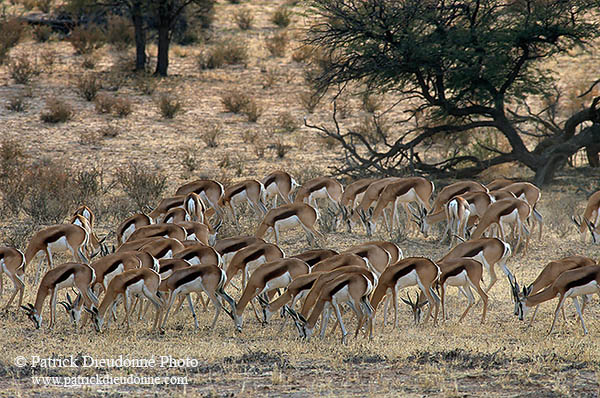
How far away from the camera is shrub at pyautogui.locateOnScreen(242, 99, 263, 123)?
21.8 m

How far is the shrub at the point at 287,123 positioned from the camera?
21453mm

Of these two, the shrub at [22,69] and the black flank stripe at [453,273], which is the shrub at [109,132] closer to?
the shrub at [22,69]

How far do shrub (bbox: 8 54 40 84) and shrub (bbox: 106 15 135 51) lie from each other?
11.5 ft

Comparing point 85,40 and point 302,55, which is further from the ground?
point 85,40

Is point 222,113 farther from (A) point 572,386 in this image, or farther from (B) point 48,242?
(A) point 572,386

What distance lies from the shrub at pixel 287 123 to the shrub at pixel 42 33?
32.1 ft

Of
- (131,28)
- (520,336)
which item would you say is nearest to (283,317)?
(520,336)

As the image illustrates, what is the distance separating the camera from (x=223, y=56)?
26.6m

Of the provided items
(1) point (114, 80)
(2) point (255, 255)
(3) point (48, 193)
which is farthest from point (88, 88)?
(2) point (255, 255)

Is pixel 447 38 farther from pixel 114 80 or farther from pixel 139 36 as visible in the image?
pixel 114 80

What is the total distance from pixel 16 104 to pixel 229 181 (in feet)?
23.1

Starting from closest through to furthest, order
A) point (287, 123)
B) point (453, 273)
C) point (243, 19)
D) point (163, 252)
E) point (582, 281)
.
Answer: point (582, 281) < point (453, 273) < point (163, 252) < point (287, 123) < point (243, 19)

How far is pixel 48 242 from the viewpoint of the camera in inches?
403

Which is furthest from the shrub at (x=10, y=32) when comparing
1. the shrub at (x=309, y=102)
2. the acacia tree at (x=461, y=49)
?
the acacia tree at (x=461, y=49)
